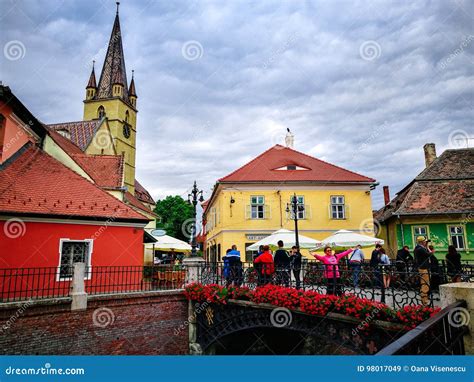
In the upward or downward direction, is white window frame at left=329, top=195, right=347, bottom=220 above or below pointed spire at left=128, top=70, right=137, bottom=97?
below

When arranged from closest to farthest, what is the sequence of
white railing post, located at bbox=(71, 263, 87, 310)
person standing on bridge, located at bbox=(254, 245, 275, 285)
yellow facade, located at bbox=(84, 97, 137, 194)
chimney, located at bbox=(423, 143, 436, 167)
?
1. white railing post, located at bbox=(71, 263, 87, 310)
2. person standing on bridge, located at bbox=(254, 245, 275, 285)
3. chimney, located at bbox=(423, 143, 436, 167)
4. yellow facade, located at bbox=(84, 97, 137, 194)

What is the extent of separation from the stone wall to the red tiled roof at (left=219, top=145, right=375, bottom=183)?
13050 mm

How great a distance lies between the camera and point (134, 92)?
191ft

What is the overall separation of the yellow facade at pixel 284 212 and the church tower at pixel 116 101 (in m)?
27.2

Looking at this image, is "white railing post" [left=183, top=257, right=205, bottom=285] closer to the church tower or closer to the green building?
the green building

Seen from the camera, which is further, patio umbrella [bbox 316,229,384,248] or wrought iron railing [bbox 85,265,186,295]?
patio umbrella [bbox 316,229,384,248]

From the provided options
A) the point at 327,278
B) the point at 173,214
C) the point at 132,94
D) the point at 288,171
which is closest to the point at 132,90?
the point at 132,94

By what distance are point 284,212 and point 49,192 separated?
16006mm

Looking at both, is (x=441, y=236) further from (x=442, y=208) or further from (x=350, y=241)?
(x=350, y=241)

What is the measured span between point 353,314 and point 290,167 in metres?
19.0

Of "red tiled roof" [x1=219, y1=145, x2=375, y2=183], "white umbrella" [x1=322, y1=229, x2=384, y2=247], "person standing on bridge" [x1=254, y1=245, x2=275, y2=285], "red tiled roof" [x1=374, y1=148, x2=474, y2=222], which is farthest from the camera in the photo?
"red tiled roof" [x1=219, y1=145, x2=375, y2=183]

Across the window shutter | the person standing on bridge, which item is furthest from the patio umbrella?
the window shutter

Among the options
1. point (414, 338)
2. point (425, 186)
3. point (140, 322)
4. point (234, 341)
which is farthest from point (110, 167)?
point (425, 186)

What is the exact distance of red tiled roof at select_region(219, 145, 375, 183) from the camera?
82.9ft
